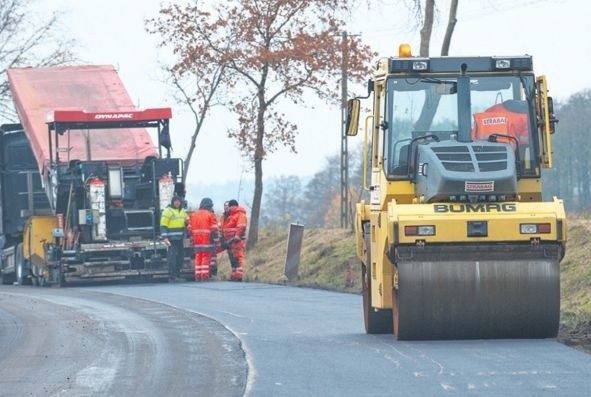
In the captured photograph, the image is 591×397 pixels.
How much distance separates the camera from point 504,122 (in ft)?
47.1

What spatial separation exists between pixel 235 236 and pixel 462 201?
15.8m

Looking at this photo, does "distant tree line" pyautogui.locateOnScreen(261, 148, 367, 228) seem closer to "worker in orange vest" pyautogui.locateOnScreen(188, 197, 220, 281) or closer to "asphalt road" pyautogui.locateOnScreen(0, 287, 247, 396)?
"worker in orange vest" pyautogui.locateOnScreen(188, 197, 220, 281)

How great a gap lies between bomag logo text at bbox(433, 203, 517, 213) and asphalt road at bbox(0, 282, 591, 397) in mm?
1313

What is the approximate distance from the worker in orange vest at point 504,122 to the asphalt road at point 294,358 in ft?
7.25

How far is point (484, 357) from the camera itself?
12.3 metres

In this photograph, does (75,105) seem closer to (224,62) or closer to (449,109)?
(224,62)

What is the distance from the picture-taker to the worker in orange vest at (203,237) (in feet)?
93.1

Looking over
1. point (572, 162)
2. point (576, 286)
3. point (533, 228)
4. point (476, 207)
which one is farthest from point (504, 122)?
point (572, 162)

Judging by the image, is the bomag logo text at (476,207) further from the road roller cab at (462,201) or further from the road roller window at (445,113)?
the road roller window at (445,113)

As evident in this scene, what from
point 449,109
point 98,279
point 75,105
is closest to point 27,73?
point 75,105

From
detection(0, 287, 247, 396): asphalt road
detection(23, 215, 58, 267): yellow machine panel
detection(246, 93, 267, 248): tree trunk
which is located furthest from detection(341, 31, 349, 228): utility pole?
detection(0, 287, 247, 396): asphalt road

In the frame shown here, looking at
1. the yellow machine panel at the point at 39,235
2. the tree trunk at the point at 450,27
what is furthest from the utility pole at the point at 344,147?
the yellow machine panel at the point at 39,235

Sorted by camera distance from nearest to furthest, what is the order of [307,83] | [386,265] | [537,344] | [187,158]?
[537,344], [386,265], [307,83], [187,158]

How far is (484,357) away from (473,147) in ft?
8.33
